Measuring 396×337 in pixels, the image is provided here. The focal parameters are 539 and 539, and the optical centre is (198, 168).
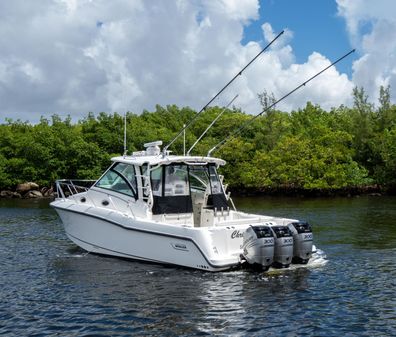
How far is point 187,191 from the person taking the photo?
18.5 meters

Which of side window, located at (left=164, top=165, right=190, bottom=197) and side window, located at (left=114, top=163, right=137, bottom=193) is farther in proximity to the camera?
side window, located at (left=114, top=163, right=137, bottom=193)

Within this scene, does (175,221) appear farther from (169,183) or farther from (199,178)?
(199,178)

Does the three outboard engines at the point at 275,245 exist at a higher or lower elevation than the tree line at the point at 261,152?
lower

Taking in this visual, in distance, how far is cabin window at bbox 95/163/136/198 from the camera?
18.6 metres

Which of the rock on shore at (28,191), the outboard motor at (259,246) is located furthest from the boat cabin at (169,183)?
the rock on shore at (28,191)

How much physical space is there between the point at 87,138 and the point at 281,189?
1002 inches

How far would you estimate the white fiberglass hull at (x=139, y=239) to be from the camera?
51.1 feet

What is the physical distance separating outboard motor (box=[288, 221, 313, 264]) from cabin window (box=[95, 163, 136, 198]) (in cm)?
562

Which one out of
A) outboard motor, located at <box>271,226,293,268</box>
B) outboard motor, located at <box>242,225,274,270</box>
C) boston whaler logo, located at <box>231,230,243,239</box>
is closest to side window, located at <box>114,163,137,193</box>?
boston whaler logo, located at <box>231,230,243,239</box>

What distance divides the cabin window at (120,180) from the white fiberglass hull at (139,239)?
98cm

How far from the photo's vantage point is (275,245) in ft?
50.5

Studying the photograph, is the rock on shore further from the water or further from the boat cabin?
the boat cabin

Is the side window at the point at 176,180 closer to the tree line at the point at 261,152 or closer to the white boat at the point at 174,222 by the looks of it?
the white boat at the point at 174,222

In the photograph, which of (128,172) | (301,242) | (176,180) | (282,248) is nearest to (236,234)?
(282,248)
